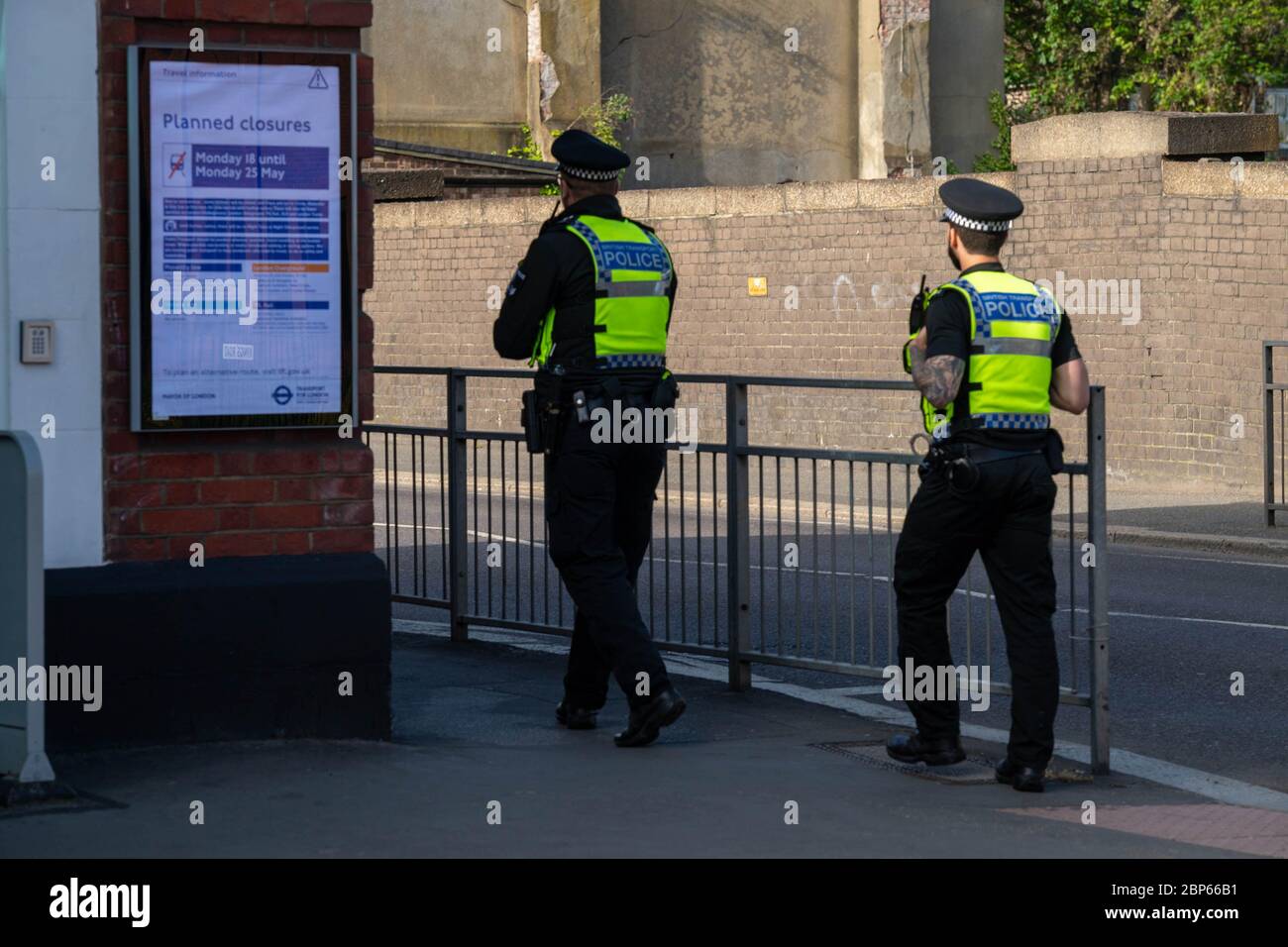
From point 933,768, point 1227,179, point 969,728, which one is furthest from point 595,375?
point 1227,179

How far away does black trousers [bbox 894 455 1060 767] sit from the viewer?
661cm

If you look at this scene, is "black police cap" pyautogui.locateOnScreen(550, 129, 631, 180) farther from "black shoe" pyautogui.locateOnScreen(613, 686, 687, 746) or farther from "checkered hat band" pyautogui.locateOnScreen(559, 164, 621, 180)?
"black shoe" pyautogui.locateOnScreen(613, 686, 687, 746)

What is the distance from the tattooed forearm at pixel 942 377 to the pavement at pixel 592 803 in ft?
4.18

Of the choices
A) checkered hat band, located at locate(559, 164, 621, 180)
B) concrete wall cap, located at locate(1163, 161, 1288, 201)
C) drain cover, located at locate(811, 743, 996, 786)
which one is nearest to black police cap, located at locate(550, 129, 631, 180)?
checkered hat band, located at locate(559, 164, 621, 180)

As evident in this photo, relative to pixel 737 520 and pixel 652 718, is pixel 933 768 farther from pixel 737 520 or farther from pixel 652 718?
pixel 737 520

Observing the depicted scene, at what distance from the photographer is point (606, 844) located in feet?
18.1

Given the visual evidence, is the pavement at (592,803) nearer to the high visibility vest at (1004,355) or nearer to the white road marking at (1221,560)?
the high visibility vest at (1004,355)

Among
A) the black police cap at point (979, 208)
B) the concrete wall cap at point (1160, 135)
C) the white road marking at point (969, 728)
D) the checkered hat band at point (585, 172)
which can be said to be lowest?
the white road marking at point (969, 728)

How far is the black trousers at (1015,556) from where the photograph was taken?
21.7 feet

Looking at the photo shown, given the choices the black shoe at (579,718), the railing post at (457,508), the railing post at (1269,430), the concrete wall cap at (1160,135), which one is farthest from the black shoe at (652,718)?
the concrete wall cap at (1160,135)

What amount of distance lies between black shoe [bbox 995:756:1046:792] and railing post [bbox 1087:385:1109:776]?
390 millimetres

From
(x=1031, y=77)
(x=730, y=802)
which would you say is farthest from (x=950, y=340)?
(x=1031, y=77)

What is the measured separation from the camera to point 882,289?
67.5 ft

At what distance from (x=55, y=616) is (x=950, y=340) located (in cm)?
301
